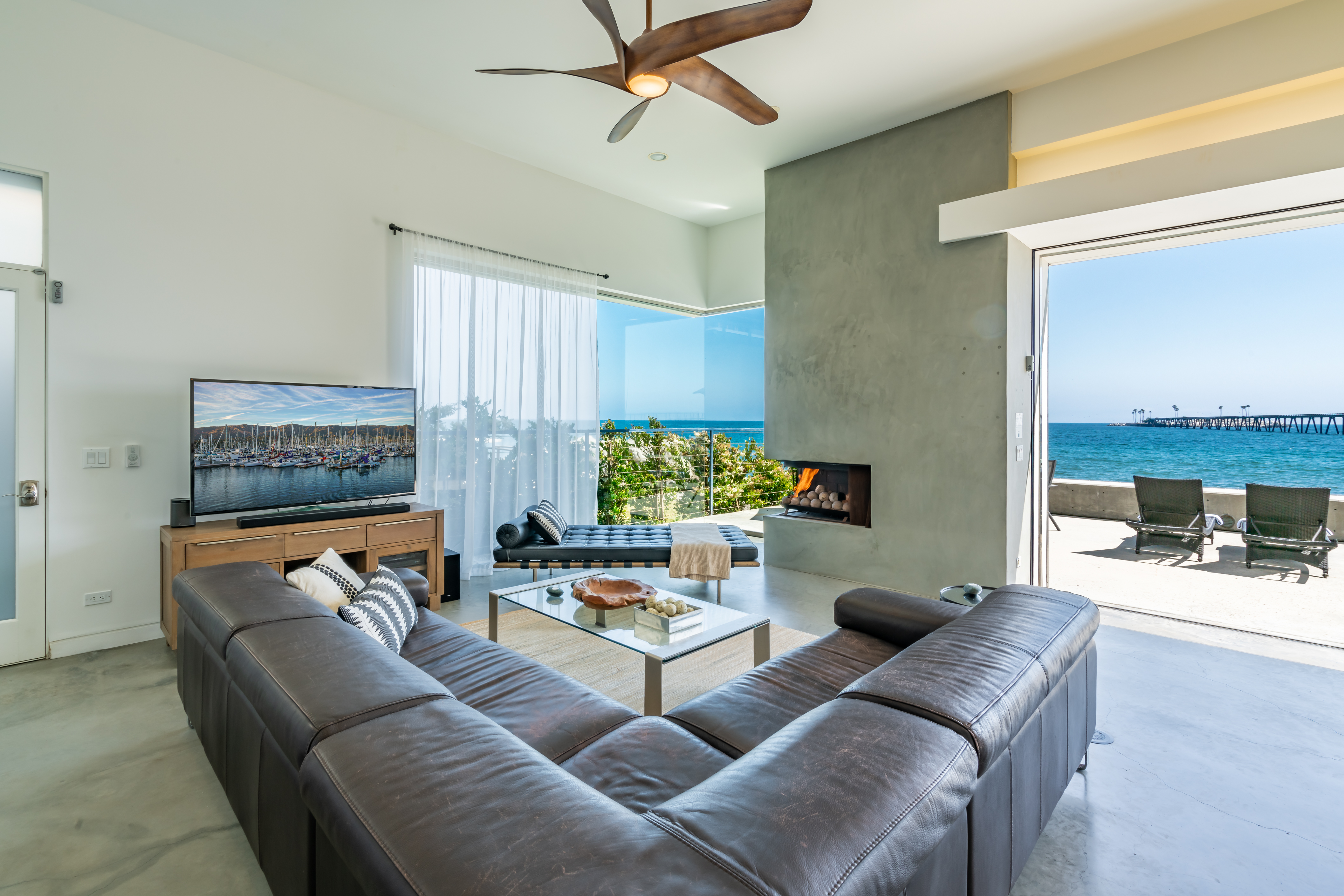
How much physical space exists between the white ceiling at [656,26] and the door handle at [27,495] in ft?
7.73

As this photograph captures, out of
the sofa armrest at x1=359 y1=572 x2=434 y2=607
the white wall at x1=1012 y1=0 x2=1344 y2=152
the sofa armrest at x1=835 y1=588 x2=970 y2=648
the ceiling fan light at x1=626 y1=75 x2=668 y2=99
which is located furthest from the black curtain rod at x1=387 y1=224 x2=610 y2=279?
the sofa armrest at x1=835 y1=588 x2=970 y2=648

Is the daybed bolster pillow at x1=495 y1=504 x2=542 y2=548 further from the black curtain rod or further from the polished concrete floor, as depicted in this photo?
the black curtain rod

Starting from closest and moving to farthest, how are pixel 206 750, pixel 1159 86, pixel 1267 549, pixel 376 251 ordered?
pixel 206 750 → pixel 1159 86 → pixel 1267 549 → pixel 376 251

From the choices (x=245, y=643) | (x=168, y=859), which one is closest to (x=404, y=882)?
(x=245, y=643)

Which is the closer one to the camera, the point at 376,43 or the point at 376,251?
the point at 376,43

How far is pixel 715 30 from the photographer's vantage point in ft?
7.02

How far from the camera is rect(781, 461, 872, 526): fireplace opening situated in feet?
15.0

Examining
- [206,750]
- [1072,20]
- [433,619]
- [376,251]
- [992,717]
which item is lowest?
[206,750]

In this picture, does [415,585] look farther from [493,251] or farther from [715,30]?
[493,251]

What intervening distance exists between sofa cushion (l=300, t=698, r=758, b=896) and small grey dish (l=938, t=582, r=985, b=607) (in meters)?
1.89

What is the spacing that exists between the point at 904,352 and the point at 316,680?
3.94 meters

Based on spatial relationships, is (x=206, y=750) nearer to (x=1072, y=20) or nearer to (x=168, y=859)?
(x=168, y=859)

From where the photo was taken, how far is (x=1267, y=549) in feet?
11.6

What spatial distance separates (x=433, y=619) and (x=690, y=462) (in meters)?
4.37
